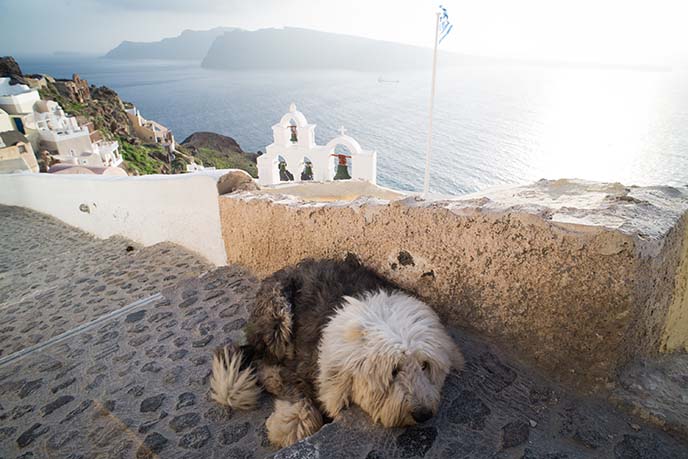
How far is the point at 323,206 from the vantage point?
3.52 meters

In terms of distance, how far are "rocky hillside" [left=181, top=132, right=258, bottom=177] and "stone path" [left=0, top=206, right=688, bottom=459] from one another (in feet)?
141

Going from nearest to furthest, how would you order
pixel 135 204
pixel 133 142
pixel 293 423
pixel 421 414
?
pixel 421 414, pixel 293 423, pixel 135 204, pixel 133 142

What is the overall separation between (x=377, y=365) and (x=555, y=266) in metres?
1.14

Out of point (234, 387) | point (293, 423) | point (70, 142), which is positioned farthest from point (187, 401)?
point (70, 142)

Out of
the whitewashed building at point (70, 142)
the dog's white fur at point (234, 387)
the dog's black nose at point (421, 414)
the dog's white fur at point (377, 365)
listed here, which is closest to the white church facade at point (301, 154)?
the dog's white fur at point (234, 387)

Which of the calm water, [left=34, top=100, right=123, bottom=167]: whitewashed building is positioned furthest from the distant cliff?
[left=34, top=100, right=123, bottom=167]: whitewashed building

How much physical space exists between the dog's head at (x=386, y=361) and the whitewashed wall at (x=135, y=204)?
10.6 feet

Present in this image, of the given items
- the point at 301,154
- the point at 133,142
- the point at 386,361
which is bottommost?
Result: the point at 133,142

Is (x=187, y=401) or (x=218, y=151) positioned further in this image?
(x=218, y=151)

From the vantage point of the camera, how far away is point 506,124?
47.3m

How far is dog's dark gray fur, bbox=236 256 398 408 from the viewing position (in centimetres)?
264

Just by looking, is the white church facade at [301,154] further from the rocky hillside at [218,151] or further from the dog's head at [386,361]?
the rocky hillside at [218,151]

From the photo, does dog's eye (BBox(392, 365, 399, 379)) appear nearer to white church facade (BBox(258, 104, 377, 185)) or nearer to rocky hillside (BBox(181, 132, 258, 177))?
white church facade (BBox(258, 104, 377, 185))

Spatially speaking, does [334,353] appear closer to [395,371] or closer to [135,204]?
[395,371]
